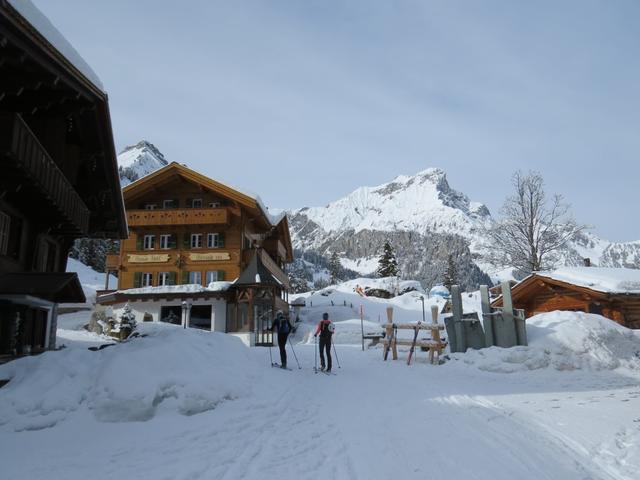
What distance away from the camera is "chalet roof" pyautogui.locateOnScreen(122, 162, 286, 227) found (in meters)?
32.9

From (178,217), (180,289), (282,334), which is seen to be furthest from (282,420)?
(178,217)

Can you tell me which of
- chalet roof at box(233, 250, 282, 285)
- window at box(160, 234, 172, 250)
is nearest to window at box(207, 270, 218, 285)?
window at box(160, 234, 172, 250)

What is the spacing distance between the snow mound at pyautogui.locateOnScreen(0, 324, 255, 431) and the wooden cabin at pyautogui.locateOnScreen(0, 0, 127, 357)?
15.3 feet

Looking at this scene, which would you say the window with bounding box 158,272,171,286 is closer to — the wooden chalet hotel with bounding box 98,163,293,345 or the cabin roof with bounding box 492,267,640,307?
the wooden chalet hotel with bounding box 98,163,293,345

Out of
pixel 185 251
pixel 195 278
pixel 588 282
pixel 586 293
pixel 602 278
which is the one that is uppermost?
pixel 185 251

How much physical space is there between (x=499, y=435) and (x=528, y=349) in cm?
800

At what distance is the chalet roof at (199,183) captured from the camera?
32875 millimetres

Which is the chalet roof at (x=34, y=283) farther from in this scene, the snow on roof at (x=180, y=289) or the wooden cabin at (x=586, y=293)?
the wooden cabin at (x=586, y=293)

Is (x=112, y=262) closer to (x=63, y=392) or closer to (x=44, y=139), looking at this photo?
(x=44, y=139)

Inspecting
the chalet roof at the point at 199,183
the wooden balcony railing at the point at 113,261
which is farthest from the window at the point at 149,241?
the chalet roof at the point at 199,183

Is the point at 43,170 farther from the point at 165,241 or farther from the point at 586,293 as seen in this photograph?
the point at 165,241

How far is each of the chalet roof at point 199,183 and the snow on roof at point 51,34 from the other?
21763mm

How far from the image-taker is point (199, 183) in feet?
111

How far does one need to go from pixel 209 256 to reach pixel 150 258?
Answer: 13.7 feet
